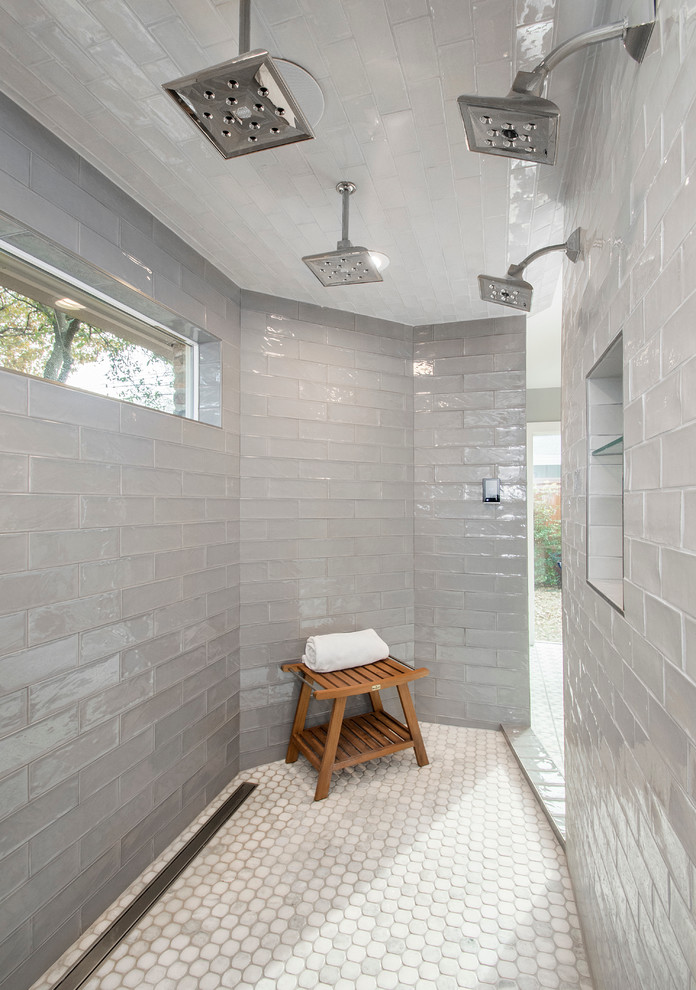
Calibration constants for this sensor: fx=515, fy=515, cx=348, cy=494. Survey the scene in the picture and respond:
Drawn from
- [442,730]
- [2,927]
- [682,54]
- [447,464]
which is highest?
[682,54]

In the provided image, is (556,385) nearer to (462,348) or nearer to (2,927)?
(462,348)

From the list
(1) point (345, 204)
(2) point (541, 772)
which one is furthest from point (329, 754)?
(1) point (345, 204)

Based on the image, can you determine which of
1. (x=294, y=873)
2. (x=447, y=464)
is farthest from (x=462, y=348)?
(x=294, y=873)

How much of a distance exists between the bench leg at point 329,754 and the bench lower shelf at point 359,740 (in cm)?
3

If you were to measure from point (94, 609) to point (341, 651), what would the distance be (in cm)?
125

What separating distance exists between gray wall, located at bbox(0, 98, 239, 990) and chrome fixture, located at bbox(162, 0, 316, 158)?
2.23 ft

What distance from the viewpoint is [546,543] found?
4672 mm

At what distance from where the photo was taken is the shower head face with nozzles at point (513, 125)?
94 centimetres

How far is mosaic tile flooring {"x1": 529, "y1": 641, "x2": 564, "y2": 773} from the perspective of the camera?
2.75 meters

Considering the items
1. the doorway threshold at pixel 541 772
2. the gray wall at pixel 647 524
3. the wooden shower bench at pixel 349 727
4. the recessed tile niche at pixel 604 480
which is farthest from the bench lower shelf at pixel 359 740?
the recessed tile niche at pixel 604 480

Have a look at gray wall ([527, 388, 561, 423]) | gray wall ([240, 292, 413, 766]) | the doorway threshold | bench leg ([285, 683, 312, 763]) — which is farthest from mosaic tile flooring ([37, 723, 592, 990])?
gray wall ([527, 388, 561, 423])

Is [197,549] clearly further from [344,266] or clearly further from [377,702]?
[377,702]

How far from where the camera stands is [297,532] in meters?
2.70

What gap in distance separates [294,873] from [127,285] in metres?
2.14
